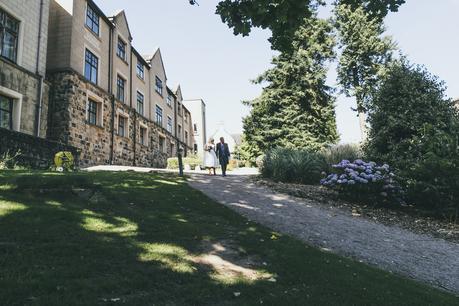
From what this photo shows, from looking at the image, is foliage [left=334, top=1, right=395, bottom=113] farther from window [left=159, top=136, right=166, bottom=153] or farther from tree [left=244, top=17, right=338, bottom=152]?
window [left=159, top=136, right=166, bottom=153]

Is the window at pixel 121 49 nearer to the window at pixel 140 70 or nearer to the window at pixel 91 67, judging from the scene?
the window at pixel 140 70

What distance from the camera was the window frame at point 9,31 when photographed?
1402cm

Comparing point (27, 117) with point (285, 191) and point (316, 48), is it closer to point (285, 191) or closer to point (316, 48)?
point (285, 191)

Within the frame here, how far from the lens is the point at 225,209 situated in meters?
7.78

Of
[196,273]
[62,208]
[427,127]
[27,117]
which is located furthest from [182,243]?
[27,117]

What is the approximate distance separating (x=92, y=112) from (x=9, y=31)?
6.06 m

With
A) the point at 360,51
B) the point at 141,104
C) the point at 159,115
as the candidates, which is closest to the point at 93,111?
the point at 141,104

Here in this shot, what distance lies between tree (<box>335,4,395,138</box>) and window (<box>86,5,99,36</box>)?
1939cm

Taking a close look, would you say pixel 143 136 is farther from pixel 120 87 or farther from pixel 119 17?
pixel 119 17

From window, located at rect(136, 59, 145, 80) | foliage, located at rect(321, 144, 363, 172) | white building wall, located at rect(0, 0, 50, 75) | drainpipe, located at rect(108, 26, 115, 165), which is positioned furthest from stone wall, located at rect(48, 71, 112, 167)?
foliage, located at rect(321, 144, 363, 172)

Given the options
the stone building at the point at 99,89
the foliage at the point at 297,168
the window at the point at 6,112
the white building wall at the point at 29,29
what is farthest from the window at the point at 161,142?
the foliage at the point at 297,168

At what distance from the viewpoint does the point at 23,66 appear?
15.0 m

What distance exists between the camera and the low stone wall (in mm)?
11203

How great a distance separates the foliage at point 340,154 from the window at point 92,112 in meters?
12.7
